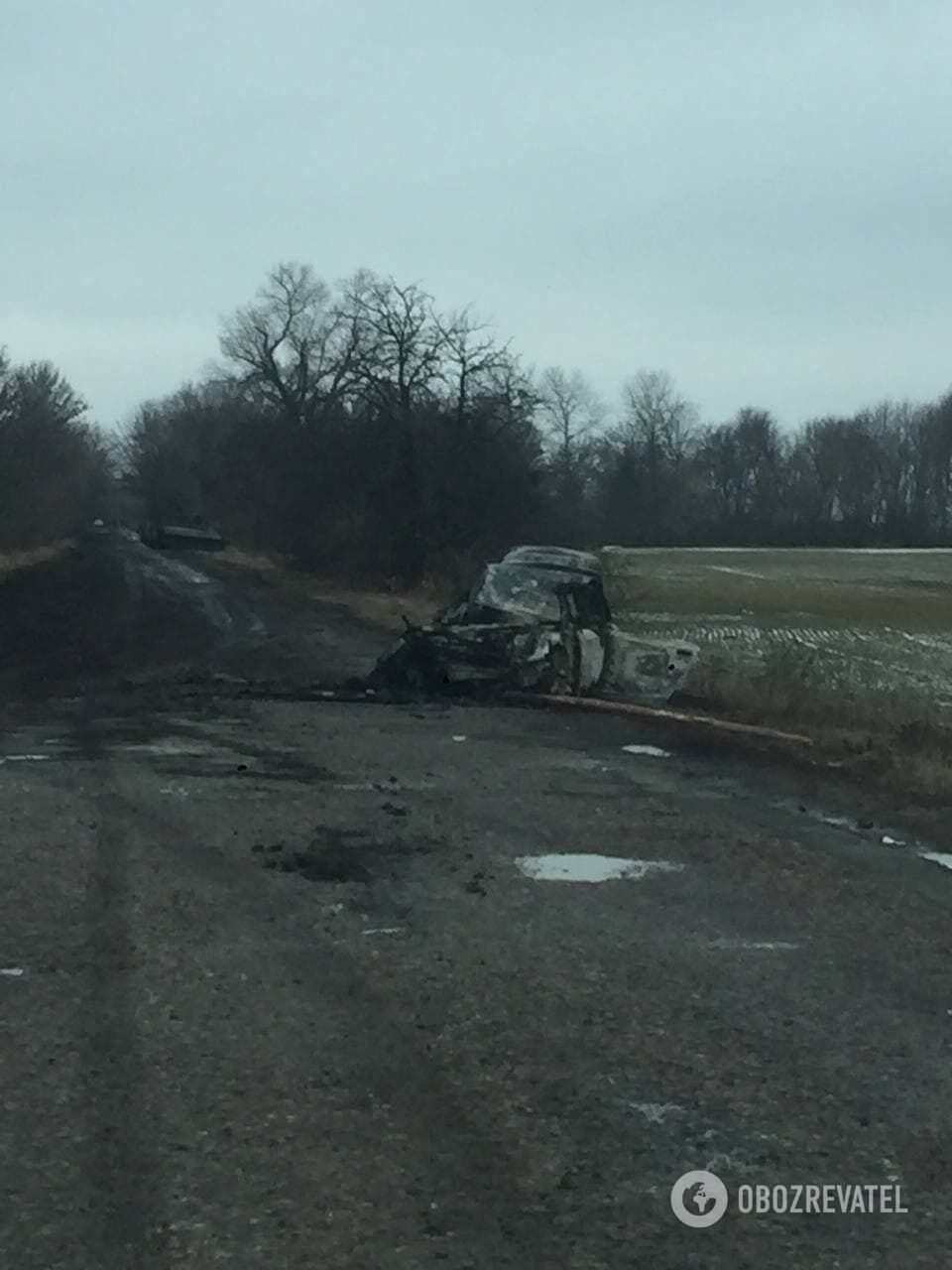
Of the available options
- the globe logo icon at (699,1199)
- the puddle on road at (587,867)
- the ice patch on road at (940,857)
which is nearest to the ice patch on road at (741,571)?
the ice patch on road at (940,857)

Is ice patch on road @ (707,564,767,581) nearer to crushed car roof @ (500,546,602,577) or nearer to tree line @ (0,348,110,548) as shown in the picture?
tree line @ (0,348,110,548)

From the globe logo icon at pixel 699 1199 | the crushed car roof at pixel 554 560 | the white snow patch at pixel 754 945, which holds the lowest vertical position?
the white snow patch at pixel 754 945

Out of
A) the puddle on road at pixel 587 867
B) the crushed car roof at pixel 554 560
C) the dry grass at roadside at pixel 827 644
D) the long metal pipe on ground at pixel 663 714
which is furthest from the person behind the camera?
the crushed car roof at pixel 554 560

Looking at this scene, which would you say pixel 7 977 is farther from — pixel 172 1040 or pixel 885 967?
pixel 885 967

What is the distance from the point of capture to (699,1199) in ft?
16.1

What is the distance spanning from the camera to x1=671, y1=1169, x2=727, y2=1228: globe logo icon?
15.7 feet

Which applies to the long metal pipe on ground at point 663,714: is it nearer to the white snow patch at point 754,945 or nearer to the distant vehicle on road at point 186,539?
the white snow patch at point 754,945

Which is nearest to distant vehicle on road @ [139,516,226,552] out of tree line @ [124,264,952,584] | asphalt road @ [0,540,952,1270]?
tree line @ [124,264,952,584]

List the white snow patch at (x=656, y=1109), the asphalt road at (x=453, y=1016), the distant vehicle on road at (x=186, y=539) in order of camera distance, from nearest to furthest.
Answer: the asphalt road at (x=453, y=1016), the white snow patch at (x=656, y=1109), the distant vehicle on road at (x=186, y=539)

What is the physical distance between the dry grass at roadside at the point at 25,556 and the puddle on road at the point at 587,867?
47.8 metres

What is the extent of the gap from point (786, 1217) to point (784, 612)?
41857mm

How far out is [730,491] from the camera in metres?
136

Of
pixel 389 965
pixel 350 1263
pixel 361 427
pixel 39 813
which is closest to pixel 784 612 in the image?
pixel 361 427

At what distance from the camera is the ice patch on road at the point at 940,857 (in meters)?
10.4
